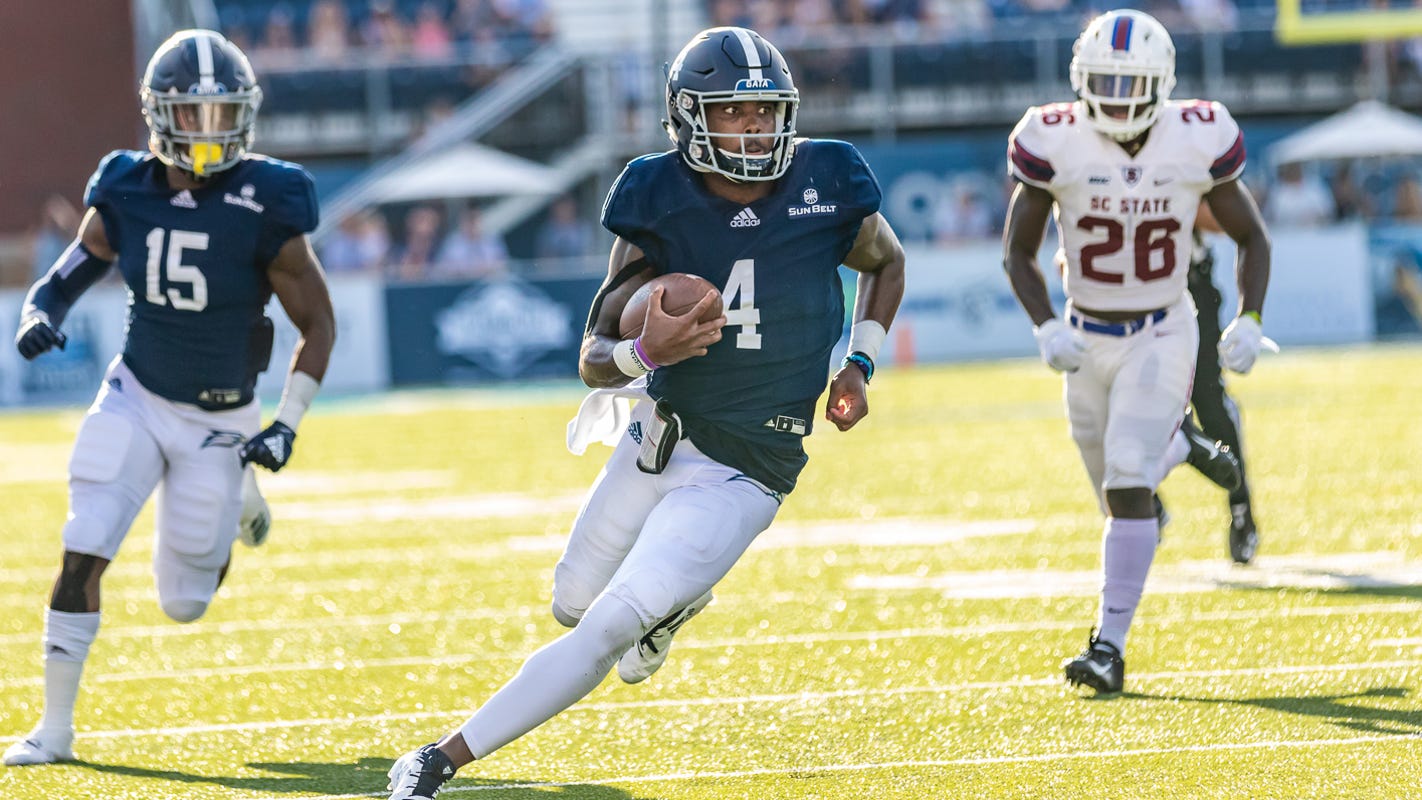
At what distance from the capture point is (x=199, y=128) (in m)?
5.00

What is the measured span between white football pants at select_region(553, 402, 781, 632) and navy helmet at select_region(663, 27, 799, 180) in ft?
1.91

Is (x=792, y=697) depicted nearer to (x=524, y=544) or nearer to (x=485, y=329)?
(x=524, y=544)

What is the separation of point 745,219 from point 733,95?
262 mm

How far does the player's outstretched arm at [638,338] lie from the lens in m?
3.79

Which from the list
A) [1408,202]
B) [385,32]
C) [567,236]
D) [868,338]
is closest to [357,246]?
[567,236]

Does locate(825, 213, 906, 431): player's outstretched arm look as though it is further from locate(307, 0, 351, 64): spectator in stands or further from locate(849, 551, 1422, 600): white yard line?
locate(307, 0, 351, 64): spectator in stands

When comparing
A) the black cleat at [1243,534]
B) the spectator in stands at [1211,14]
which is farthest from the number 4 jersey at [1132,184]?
→ the spectator in stands at [1211,14]

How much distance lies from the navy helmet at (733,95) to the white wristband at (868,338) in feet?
1.33

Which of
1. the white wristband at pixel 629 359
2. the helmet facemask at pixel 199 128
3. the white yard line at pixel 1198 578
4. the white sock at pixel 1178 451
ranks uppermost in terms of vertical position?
the helmet facemask at pixel 199 128

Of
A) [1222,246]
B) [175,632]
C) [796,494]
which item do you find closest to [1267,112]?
[1222,246]

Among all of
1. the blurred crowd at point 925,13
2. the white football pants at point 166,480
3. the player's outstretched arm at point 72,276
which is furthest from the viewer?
the blurred crowd at point 925,13

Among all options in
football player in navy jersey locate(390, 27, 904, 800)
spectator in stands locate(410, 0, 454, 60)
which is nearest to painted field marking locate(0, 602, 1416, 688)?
football player in navy jersey locate(390, 27, 904, 800)

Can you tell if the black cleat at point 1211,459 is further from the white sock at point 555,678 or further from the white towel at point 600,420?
the white sock at point 555,678

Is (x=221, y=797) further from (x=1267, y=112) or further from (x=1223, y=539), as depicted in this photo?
(x=1267, y=112)
